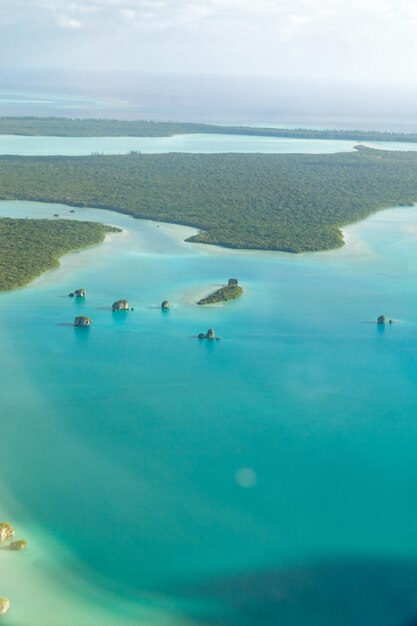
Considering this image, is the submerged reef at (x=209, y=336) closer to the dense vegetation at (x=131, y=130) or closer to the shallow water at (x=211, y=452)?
the shallow water at (x=211, y=452)

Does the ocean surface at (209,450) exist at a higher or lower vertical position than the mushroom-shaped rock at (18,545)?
higher

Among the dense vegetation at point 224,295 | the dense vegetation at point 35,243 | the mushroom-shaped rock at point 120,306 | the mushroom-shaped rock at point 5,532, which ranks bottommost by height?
the mushroom-shaped rock at point 5,532

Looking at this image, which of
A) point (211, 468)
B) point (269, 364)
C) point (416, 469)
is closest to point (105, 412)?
point (211, 468)

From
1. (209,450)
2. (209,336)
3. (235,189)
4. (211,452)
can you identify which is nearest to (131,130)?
(235,189)

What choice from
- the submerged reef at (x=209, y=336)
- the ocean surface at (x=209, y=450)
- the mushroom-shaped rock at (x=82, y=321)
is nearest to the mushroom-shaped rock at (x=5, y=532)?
the ocean surface at (x=209, y=450)

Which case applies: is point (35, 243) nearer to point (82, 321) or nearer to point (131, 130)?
point (82, 321)

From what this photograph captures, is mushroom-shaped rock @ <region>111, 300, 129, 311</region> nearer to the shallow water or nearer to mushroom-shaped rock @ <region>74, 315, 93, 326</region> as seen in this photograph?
the shallow water

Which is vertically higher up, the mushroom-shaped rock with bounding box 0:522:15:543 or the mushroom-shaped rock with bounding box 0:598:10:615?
the mushroom-shaped rock with bounding box 0:522:15:543

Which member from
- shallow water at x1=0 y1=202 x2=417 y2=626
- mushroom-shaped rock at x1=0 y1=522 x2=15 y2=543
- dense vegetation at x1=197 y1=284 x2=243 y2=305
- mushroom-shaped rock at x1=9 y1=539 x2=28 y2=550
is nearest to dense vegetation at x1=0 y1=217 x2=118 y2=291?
shallow water at x1=0 y1=202 x2=417 y2=626
